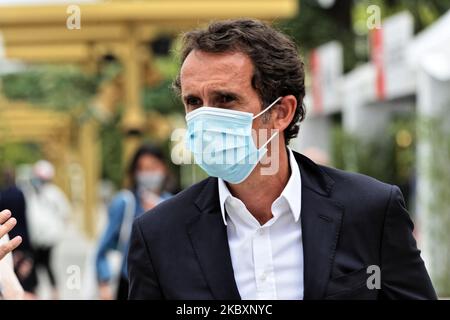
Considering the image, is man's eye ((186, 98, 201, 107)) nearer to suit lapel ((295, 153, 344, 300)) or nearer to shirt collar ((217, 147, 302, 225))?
shirt collar ((217, 147, 302, 225))

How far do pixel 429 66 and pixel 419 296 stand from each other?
8.30m

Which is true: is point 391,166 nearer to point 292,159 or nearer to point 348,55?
point 348,55

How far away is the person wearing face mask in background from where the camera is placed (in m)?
7.19

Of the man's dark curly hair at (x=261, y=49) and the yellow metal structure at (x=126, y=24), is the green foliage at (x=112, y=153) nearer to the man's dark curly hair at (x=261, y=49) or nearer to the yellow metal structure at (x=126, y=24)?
the yellow metal structure at (x=126, y=24)

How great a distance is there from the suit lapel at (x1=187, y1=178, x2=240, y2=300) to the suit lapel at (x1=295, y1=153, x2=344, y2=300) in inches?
7.8

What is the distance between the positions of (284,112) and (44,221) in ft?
32.4

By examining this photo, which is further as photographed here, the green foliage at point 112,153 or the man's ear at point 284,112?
the green foliage at point 112,153

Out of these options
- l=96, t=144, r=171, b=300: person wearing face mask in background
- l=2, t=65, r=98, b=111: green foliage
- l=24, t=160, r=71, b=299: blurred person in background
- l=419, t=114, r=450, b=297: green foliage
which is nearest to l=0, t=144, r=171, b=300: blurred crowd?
l=96, t=144, r=171, b=300: person wearing face mask in background

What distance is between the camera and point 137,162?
7.52 m

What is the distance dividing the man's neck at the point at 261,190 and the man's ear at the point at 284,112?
122 mm

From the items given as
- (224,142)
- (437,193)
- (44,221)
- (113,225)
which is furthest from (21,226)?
(224,142)

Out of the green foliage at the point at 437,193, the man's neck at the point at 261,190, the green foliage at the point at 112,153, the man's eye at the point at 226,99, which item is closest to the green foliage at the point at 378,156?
the green foliage at the point at 437,193

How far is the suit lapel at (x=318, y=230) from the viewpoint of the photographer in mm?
2781

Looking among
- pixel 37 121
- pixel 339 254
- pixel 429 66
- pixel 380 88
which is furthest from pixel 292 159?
pixel 37 121
